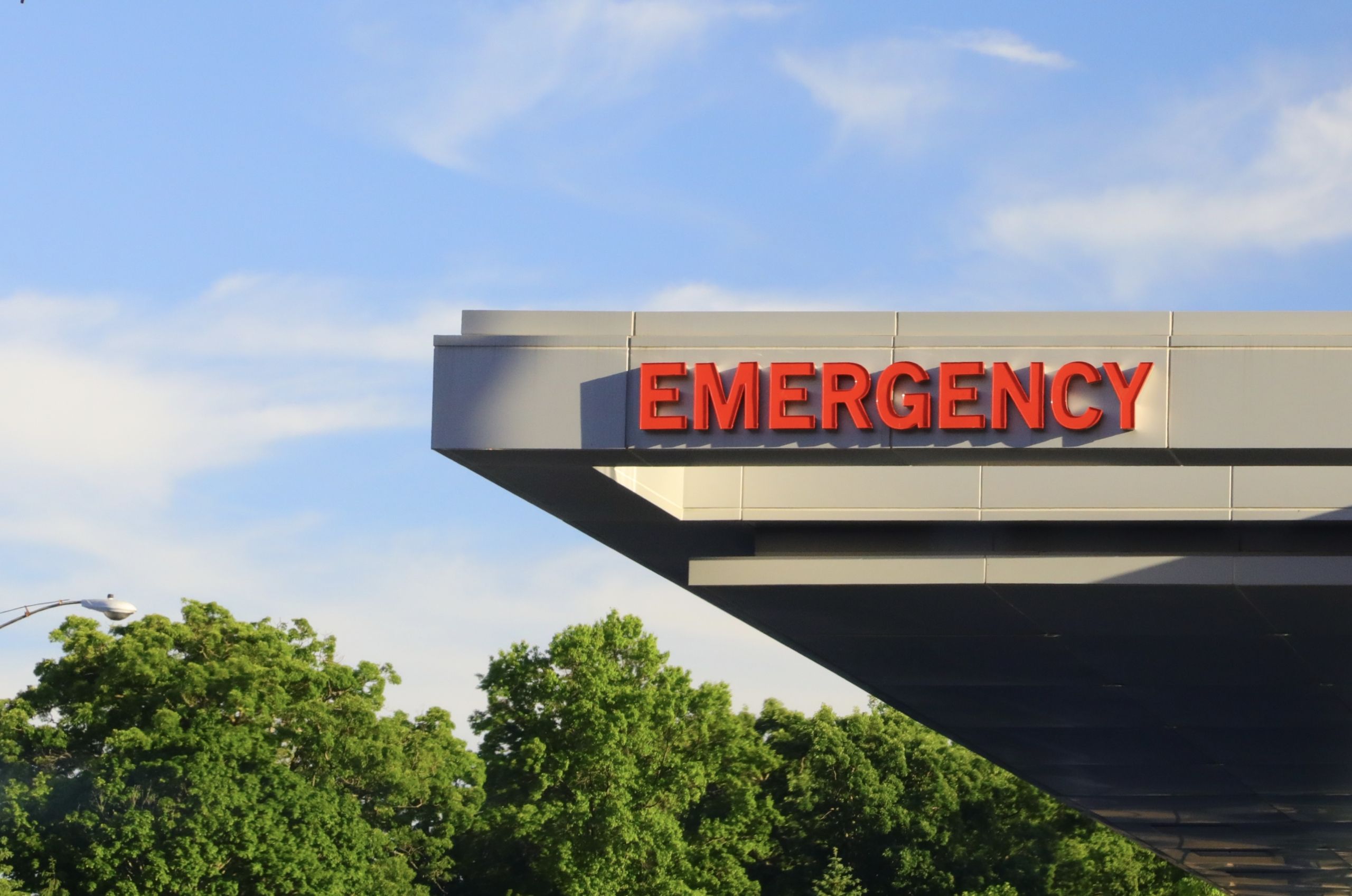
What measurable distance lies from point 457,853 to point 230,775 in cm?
1775

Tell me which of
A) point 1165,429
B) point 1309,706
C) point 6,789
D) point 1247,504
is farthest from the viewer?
point 6,789

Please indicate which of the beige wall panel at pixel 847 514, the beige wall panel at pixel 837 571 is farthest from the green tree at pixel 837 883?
the beige wall panel at pixel 847 514

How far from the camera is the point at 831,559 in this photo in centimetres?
1919

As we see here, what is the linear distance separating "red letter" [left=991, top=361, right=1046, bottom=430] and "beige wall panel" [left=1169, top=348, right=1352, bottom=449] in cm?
107

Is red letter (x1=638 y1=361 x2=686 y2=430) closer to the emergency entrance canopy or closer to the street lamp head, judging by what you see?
the emergency entrance canopy

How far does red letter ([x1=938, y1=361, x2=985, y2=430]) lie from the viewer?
47.6 ft

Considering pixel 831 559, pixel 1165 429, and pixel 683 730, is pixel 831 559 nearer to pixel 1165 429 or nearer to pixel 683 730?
pixel 1165 429

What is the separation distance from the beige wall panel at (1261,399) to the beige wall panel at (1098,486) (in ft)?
12.2

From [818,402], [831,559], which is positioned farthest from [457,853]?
[818,402]

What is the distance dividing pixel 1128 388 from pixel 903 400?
1893 mm

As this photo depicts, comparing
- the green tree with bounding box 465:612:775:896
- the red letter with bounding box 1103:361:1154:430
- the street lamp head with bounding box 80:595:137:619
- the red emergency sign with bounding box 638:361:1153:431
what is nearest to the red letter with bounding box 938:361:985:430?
the red emergency sign with bounding box 638:361:1153:431

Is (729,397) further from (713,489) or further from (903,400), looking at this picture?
(713,489)

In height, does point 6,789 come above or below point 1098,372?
below

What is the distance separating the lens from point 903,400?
14664mm
